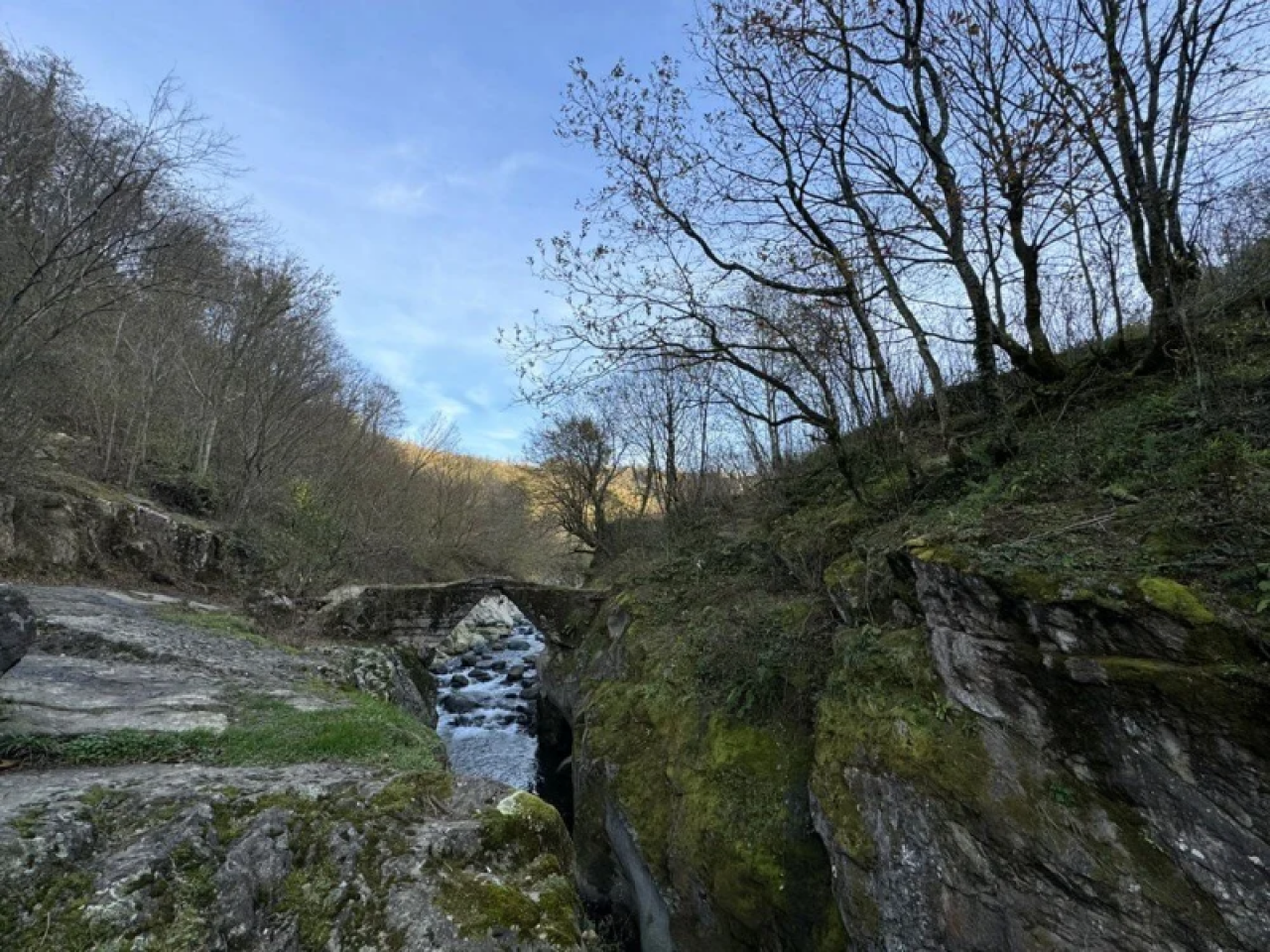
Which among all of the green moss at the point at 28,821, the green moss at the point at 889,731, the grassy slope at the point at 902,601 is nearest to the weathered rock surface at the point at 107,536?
the grassy slope at the point at 902,601

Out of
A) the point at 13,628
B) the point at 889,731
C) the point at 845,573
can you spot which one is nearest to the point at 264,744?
the point at 13,628

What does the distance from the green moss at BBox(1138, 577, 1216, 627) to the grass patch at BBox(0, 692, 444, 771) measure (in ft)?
17.6

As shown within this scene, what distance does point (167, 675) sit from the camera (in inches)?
203

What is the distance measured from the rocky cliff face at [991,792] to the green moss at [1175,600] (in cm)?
1

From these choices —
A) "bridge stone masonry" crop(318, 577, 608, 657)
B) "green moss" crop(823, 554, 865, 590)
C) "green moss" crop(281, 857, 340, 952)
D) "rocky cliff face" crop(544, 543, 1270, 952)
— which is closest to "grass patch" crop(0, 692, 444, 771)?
"green moss" crop(281, 857, 340, 952)

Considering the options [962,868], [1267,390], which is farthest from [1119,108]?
[962,868]

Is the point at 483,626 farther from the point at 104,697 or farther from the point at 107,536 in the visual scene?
the point at 104,697

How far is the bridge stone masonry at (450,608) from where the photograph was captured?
48.5ft

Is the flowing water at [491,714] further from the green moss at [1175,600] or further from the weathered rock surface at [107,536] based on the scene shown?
the green moss at [1175,600]

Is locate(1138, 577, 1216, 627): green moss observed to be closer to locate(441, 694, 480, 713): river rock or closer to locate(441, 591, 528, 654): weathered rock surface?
locate(441, 694, 480, 713): river rock

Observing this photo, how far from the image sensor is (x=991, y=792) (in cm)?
443

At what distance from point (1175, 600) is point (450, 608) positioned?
15.3 m

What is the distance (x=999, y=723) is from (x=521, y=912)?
13.7ft

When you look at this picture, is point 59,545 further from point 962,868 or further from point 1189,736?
point 1189,736
